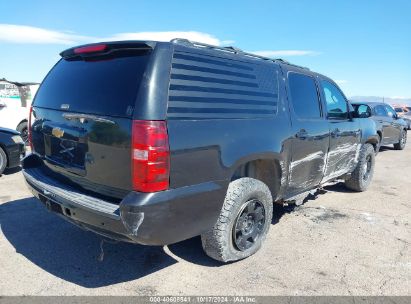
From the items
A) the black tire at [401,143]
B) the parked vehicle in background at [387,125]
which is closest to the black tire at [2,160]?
the parked vehicle in background at [387,125]

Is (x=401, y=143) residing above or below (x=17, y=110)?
below

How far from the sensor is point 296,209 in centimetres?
539

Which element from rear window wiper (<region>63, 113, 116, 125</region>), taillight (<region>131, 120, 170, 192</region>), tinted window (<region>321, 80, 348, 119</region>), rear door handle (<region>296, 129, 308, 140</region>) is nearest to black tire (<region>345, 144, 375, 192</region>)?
tinted window (<region>321, 80, 348, 119</region>)

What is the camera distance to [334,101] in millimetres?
5387

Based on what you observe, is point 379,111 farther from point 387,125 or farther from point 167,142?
point 167,142

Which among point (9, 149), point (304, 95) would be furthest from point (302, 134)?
point (9, 149)

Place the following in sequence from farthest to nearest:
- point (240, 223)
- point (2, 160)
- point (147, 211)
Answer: point (2, 160)
point (240, 223)
point (147, 211)

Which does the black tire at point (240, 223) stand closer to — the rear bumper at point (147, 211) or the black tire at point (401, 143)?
the rear bumper at point (147, 211)

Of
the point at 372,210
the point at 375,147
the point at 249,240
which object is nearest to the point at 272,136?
the point at 249,240

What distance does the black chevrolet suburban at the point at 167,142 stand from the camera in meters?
2.72

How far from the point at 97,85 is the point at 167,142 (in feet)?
2.97

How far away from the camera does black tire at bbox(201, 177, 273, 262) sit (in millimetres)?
3369

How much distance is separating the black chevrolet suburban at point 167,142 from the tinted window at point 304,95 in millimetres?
72

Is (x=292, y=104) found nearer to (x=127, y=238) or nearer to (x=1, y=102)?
(x=127, y=238)
